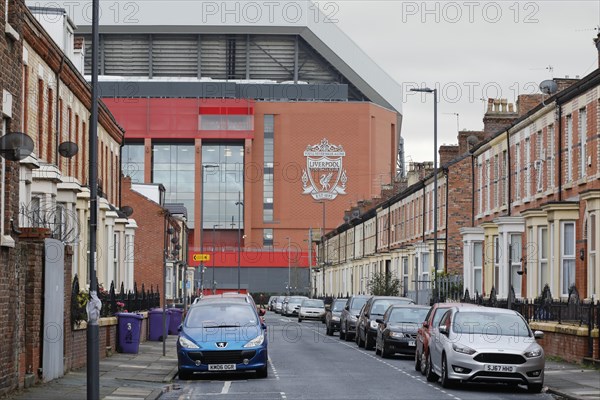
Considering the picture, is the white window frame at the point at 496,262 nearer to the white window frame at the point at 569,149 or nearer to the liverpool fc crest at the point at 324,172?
the white window frame at the point at 569,149

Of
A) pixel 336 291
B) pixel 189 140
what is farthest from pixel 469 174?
pixel 189 140

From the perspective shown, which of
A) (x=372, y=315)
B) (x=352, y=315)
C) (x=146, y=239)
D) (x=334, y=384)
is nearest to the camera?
(x=334, y=384)

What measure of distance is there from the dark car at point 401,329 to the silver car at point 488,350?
27.6ft

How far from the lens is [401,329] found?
104ft

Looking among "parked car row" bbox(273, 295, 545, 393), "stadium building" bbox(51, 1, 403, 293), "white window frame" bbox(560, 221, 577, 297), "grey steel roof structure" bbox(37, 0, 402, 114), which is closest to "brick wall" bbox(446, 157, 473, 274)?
"white window frame" bbox(560, 221, 577, 297)

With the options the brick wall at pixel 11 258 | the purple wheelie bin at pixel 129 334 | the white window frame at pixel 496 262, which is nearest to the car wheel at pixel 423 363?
the brick wall at pixel 11 258

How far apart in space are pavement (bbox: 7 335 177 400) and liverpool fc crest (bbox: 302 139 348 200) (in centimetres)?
9936

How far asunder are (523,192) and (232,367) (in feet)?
59.3

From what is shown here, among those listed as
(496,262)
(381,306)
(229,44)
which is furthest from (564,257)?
(229,44)

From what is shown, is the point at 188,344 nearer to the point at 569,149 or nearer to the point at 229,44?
the point at 569,149

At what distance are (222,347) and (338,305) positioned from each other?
2755 cm

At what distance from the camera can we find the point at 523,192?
39.8m

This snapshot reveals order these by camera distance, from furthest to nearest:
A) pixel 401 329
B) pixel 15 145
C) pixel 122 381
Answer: pixel 401 329
pixel 122 381
pixel 15 145

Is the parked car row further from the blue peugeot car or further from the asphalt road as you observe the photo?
the blue peugeot car
